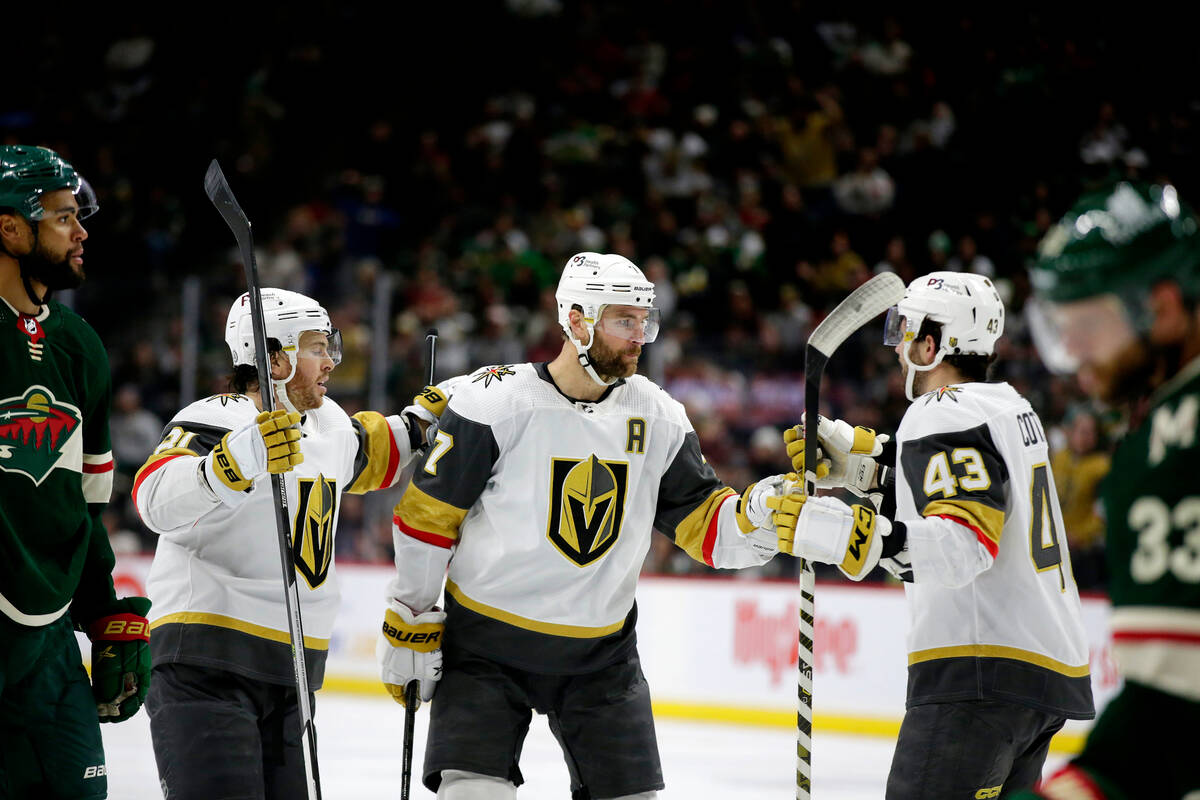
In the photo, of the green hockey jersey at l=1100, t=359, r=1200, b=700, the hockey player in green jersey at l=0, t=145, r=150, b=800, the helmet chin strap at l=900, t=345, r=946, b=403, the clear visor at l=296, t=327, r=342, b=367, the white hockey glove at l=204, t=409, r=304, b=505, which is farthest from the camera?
the clear visor at l=296, t=327, r=342, b=367

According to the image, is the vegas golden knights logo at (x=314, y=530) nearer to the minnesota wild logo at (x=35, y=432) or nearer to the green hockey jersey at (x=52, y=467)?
the green hockey jersey at (x=52, y=467)

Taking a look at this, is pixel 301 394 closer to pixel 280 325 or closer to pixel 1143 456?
pixel 280 325

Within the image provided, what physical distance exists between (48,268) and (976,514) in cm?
189

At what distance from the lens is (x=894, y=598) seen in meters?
6.84

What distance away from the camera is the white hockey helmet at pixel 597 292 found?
10.5ft

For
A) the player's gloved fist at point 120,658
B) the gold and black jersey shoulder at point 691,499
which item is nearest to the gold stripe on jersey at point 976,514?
the gold and black jersey shoulder at point 691,499

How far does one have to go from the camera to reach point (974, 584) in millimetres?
2842

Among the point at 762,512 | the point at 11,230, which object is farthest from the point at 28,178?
the point at 762,512

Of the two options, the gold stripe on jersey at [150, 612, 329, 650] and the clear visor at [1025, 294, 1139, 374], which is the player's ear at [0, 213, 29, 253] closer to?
the gold stripe on jersey at [150, 612, 329, 650]

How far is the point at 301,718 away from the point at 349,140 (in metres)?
8.73

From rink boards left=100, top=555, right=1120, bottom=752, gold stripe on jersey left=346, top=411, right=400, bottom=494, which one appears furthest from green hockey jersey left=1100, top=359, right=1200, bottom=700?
rink boards left=100, top=555, right=1120, bottom=752

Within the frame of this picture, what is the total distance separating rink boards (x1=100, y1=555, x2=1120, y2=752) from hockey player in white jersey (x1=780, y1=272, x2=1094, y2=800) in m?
3.92

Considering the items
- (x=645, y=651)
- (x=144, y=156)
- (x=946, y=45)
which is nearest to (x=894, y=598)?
(x=645, y=651)

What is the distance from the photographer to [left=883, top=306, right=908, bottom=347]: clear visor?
317cm
